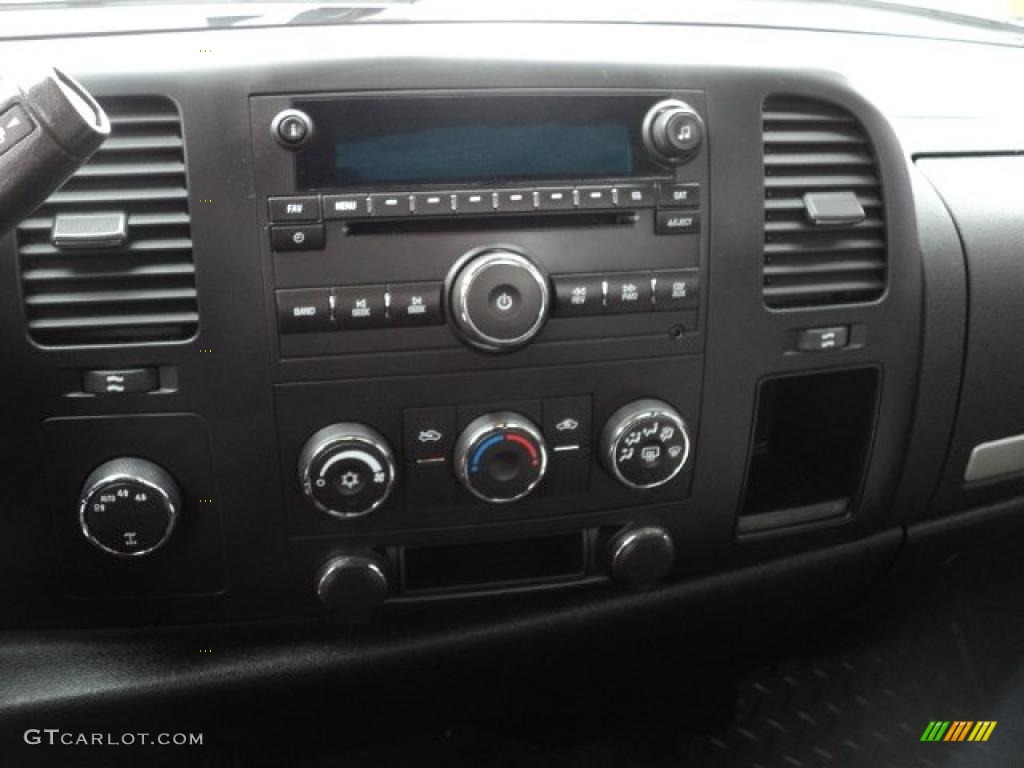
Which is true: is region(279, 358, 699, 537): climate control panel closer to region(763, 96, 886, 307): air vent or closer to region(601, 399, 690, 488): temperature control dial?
region(601, 399, 690, 488): temperature control dial

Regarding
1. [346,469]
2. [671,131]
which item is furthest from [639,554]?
[671,131]

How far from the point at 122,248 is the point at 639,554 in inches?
24.7

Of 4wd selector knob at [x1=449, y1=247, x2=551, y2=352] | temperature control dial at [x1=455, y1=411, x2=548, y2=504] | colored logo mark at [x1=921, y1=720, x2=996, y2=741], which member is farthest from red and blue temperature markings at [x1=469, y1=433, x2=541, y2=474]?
colored logo mark at [x1=921, y1=720, x2=996, y2=741]

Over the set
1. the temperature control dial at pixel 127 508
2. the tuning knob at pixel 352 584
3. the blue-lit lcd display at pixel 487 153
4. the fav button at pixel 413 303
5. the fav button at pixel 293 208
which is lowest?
the tuning knob at pixel 352 584

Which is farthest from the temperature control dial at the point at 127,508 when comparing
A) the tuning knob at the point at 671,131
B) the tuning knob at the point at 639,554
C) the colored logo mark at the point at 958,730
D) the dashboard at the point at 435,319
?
the colored logo mark at the point at 958,730

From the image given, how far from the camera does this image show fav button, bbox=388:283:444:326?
3.17ft

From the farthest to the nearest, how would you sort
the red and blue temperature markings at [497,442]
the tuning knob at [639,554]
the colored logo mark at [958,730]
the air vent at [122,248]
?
1. the colored logo mark at [958,730]
2. the tuning knob at [639,554]
3. the red and blue temperature markings at [497,442]
4. the air vent at [122,248]

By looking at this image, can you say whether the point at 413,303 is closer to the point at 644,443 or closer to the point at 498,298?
the point at 498,298

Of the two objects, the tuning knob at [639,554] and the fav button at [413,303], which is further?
the tuning knob at [639,554]

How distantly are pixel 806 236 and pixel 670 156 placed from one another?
0.22 metres

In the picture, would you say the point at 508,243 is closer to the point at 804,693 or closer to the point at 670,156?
the point at 670,156

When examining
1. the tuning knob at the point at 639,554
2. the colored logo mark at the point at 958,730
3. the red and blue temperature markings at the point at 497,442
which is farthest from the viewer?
the colored logo mark at the point at 958,730

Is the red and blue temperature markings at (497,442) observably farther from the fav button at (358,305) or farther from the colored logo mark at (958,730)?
the colored logo mark at (958,730)

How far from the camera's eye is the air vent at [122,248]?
0.91 m
